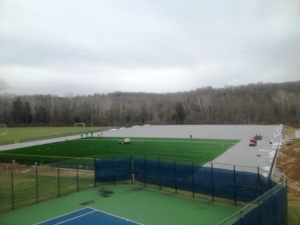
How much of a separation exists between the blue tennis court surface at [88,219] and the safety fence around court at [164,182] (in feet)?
11.4

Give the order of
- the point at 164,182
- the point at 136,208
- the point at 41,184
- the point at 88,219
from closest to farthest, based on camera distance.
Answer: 1. the point at 88,219
2. the point at 136,208
3. the point at 164,182
4. the point at 41,184

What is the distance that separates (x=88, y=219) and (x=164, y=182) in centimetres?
647

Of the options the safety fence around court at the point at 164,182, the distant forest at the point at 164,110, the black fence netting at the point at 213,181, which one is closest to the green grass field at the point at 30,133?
the distant forest at the point at 164,110

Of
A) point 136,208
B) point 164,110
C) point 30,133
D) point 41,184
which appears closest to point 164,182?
point 136,208

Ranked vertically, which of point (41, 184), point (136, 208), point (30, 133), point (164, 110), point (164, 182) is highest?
point (164, 110)

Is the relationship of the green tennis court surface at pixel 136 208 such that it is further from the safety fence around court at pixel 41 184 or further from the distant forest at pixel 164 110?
the distant forest at pixel 164 110

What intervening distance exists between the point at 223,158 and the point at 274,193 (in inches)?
862

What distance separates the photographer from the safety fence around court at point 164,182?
11.5 metres

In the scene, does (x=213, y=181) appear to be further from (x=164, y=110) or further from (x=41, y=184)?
(x=164, y=110)

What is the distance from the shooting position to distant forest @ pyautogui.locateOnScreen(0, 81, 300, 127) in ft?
299

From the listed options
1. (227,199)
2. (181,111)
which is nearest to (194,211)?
(227,199)

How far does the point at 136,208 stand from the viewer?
51.5 feet

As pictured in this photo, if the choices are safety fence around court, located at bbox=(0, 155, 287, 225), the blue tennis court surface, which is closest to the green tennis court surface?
the blue tennis court surface

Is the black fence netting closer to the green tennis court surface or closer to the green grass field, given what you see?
the green tennis court surface
